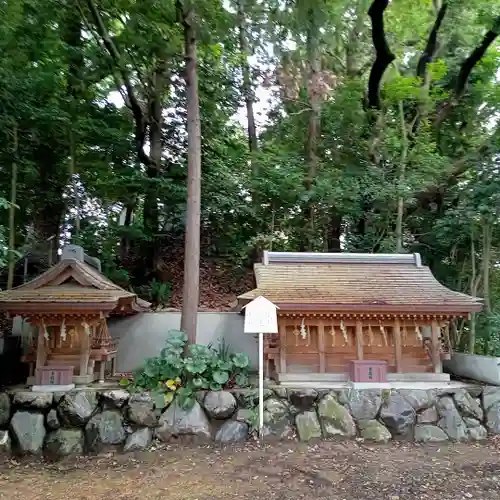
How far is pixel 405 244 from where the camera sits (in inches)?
440

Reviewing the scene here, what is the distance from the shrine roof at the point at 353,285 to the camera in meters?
6.79

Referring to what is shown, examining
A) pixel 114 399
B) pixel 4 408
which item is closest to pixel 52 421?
pixel 4 408

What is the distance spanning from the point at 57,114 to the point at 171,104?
11.2 ft

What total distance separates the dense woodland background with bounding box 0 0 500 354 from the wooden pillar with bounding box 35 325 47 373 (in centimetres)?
345

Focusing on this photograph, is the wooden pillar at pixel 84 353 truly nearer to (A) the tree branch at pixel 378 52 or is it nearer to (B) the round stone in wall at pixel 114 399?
(B) the round stone in wall at pixel 114 399

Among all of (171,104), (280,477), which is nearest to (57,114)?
(171,104)

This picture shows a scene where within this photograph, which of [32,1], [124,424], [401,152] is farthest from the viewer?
[401,152]

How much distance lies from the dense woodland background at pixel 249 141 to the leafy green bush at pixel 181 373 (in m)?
3.76

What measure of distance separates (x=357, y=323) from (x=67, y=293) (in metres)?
4.98

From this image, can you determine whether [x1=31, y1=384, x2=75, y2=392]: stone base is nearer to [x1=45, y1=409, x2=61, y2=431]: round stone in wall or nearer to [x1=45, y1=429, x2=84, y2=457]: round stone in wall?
[x1=45, y1=409, x2=61, y2=431]: round stone in wall

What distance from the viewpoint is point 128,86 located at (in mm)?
10570

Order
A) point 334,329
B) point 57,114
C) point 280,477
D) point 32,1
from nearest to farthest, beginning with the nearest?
point 280,477 → point 334,329 → point 32,1 → point 57,114

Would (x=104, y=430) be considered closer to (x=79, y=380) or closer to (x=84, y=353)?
(x=79, y=380)

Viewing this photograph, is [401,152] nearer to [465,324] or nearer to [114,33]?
[465,324]
